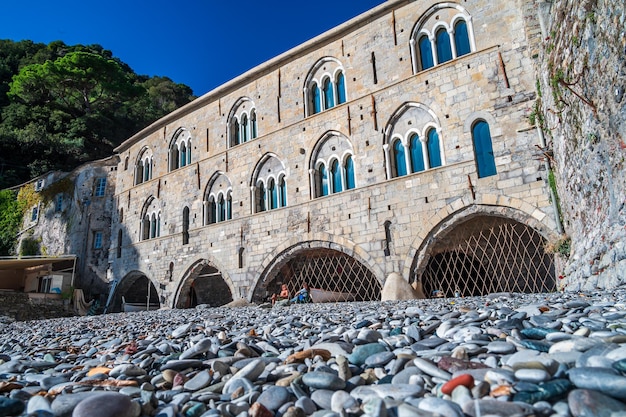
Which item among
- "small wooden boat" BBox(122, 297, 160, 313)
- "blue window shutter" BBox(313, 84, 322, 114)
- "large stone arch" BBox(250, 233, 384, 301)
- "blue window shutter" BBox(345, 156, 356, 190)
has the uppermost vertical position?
"blue window shutter" BBox(313, 84, 322, 114)

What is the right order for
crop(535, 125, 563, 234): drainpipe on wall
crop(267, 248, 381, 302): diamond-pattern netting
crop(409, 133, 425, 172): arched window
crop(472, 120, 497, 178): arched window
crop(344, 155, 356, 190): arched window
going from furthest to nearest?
crop(267, 248, 381, 302): diamond-pattern netting, crop(344, 155, 356, 190): arched window, crop(409, 133, 425, 172): arched window, crop(472, 120, 497, 178): arched window, crop(535, 125, 563, 234): drainpipe on wall

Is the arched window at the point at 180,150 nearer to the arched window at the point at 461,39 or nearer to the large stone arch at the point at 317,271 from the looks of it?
the large stone arch at the point at 317,271

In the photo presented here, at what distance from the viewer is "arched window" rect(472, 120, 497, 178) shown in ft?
35.8

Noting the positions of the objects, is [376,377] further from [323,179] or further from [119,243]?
[119,243]

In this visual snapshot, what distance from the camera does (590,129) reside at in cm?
638

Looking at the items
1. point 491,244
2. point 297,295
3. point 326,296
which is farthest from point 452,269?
point 297,295

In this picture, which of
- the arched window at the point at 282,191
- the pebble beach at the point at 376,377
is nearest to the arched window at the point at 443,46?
the arched window at the point at 282,191

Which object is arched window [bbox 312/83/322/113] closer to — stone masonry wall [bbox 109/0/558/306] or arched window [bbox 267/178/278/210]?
stone masonry wall [bbox 109/0/558/306]

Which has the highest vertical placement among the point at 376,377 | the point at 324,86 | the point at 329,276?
the point at 324,86

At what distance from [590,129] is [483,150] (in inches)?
186

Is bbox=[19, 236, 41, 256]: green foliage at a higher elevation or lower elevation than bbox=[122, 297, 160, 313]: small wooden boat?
higher

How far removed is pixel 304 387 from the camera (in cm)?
195

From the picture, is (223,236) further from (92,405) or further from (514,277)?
(92,405)

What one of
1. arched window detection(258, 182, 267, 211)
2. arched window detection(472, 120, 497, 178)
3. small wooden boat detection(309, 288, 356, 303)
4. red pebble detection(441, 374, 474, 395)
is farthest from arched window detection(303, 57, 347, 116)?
red pebble detection(441, 374, 474, 395)
